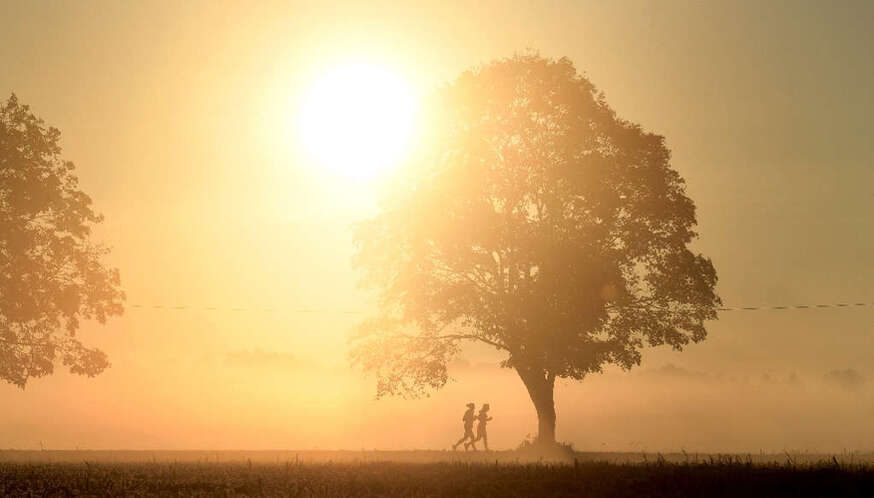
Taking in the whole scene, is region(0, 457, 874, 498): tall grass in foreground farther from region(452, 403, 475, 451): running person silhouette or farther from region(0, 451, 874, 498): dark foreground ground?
region(452, 403, 475, 451): running person silhouette

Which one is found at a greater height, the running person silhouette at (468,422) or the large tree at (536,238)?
the large tree at (536,238)

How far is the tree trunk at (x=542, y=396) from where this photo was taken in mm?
42125

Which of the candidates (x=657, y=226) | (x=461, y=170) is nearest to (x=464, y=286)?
(x=461, y=170)

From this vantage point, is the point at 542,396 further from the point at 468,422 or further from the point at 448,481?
the point at 448,481

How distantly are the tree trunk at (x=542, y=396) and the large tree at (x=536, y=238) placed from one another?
6cm

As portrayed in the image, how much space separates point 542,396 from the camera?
4228 cm

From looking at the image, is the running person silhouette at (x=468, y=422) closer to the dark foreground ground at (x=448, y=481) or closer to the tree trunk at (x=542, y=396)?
the tree trunk at (x=542, y=396)

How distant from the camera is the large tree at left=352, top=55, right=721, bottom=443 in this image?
39.6 meters

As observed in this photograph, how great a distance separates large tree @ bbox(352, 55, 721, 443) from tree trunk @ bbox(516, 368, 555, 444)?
6 cm

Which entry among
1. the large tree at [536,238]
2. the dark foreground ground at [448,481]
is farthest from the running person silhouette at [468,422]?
the dark foreground ground at [448,481]

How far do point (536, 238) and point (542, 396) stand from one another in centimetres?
785

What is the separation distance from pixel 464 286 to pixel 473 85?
1022 centimetres

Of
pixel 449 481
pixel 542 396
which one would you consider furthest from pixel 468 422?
pixel 449 481

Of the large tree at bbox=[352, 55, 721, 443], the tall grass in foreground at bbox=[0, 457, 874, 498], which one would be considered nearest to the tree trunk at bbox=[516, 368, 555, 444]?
the large tree at bbox=[352, 55, 721, 443]
